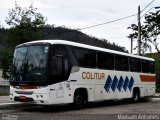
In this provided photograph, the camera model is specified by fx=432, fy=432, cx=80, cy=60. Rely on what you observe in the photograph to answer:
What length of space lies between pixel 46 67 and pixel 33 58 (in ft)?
3.23

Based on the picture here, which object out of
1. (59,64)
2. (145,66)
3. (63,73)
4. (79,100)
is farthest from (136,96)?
(59,64)

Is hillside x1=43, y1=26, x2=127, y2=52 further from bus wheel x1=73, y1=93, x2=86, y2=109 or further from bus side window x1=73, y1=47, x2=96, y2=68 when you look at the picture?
bus wheel x1=73, y1=93, x2=86, y2=109

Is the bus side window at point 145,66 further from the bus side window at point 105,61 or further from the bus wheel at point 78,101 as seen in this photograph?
the bus wheel at point 78,101

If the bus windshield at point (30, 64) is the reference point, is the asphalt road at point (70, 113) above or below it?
below

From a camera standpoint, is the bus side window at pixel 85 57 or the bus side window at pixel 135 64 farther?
the bus side window at pixel 135 64

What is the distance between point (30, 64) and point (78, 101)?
308 cm

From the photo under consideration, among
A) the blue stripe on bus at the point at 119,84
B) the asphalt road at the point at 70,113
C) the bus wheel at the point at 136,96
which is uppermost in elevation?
the blue stripe on bus at the point at 119,84

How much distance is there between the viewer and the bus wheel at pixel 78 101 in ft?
66.2

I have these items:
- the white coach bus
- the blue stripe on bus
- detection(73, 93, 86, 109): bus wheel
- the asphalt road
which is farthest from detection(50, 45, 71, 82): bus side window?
the blue stripe on bus

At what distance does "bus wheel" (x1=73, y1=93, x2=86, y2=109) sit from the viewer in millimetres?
20188

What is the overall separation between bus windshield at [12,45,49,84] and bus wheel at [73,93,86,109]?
2528 mm

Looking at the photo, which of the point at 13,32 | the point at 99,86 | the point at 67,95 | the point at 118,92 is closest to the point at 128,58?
the point at 118,92

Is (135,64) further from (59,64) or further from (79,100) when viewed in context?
(59,64)

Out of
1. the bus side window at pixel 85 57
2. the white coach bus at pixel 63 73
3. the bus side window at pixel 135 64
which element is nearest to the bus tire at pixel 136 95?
the bus side window at pixel 135 64
